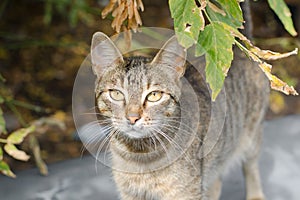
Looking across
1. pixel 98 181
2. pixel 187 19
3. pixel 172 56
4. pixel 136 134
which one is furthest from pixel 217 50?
pixel 98 181

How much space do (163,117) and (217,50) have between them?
344 millimetres

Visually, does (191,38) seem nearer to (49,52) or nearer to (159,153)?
(159,153)

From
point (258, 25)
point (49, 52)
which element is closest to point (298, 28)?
point (258, 25)

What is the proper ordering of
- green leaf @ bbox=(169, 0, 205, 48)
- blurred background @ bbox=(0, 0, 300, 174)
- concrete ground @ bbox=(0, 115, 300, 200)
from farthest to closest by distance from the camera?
blurred background @ bbox=(0, 0, 300, 174) < concrete ground @ bbox=(0, 115, 300, 200) < green leaf @ bbox=(169, 0, 205, 48)

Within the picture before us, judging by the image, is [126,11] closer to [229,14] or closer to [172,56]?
[172,56]

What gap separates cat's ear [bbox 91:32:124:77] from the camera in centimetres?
189

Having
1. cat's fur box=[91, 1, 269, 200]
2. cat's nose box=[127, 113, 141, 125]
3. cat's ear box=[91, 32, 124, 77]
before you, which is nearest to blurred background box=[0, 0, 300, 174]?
cat's fur box=[91, 1, 269, 200]

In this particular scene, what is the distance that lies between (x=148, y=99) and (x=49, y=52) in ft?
8.19

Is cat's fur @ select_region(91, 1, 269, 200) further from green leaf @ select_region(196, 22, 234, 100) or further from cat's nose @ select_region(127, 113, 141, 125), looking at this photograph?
green leaf @ select_region(196, 22, 234, 100)

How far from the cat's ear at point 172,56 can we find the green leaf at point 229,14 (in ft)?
0.47

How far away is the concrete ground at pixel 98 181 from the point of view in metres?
2.62

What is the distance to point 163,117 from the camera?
6.09ft

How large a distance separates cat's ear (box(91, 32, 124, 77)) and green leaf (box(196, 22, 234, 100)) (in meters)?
0.37

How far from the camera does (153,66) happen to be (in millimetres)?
1881
